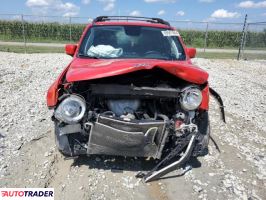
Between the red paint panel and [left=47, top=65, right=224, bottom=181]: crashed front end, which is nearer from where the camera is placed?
[left=47, top=65, right=224, bottom=181]: crashed front end

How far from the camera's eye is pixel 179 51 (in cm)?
511

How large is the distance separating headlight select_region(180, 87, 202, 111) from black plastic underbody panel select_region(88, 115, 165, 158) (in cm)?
38

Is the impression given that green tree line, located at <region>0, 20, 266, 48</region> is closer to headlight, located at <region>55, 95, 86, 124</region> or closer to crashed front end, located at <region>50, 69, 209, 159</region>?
crashed front end, located at <region>50, 69, 209, 159</region>

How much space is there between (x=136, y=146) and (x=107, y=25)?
8.73ft

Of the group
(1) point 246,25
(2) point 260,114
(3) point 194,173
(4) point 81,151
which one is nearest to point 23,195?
(4) point 81,151

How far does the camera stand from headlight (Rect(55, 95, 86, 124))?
3.49 metres

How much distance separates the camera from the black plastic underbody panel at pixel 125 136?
346 centimetres

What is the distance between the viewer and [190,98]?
3691mm
